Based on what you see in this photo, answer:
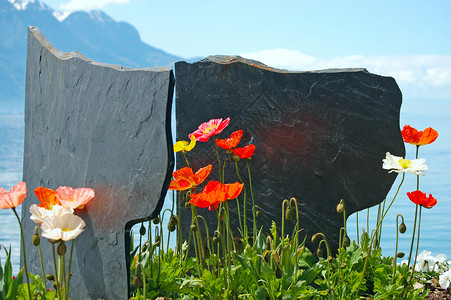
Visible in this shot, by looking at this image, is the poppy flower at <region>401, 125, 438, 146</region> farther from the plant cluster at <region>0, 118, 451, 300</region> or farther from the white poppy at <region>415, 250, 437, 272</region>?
the white poppy at <region>415, 250, 437, 272</region>

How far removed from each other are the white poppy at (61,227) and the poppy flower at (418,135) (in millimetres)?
1721

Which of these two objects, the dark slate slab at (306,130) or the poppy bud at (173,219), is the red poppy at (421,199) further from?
the poppy bud at (173,219)

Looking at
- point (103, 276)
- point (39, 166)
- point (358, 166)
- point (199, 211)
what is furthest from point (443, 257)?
point (39, 166)

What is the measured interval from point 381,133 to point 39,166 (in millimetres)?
1875

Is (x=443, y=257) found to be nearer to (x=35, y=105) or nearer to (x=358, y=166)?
(x=358, y=166)

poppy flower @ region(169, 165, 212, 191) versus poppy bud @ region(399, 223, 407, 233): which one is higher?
poppy flower @ region(169, 165, 212, 191)

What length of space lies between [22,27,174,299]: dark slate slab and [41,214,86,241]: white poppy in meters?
0.34

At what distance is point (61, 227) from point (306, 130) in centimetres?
153

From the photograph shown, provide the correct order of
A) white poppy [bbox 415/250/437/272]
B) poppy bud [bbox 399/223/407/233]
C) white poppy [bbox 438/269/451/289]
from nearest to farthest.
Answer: poppy bud [bbox 399/223/407/233] < white poppy [bbox 438/269/451/289] < white poppy [bbox 415/250/437/272]

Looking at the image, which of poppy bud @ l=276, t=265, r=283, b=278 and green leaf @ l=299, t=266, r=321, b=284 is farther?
green leaf @ l=299, t=266, r=321, b=284

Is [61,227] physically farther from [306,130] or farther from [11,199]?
[306,130]

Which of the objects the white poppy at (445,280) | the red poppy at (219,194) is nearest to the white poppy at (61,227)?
the red poppy at (219,194)

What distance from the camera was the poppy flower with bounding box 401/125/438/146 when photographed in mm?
2857

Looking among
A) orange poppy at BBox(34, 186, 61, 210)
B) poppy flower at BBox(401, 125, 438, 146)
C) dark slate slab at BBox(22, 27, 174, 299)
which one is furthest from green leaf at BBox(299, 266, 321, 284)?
orange poppy at BBox(34, 186, 61, 210)
